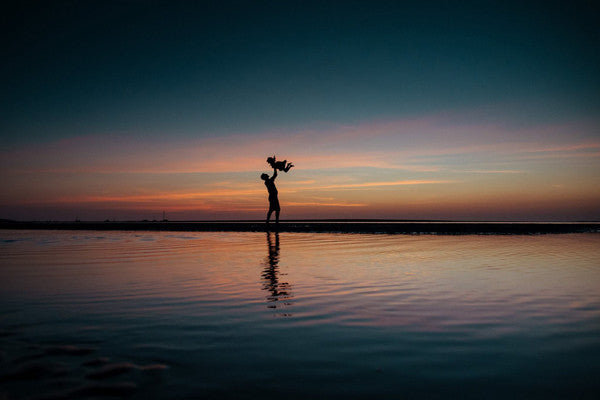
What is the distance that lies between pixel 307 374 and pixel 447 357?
1146mm

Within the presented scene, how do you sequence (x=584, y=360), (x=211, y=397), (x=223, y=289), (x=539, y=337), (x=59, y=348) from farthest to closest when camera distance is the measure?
(x=223, y=289) → (x=539, y=337) → (x=59, y=348) → (x=584, y=360) → (x=211, y=397)

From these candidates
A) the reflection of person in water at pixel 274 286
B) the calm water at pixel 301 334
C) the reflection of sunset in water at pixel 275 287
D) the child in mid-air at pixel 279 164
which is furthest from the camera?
the child in mid-air at pixel 279 164

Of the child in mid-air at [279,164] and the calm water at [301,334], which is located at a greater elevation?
the child in mid-air at [279,164]

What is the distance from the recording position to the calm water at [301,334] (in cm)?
273

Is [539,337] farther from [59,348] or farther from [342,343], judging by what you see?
[59,348]

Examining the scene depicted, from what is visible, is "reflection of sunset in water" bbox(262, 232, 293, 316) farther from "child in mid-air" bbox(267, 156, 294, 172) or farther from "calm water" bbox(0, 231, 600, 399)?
"child in mid-air" bbox(267, 156, 294, 172)

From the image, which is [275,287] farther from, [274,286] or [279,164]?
[279,164]

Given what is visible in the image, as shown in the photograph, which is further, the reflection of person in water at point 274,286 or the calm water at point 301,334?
the reflection of person in water at point 274,286

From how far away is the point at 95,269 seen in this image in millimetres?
8406

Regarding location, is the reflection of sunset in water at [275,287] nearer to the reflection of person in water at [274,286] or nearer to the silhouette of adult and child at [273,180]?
the reflection of person in water at [274,286]

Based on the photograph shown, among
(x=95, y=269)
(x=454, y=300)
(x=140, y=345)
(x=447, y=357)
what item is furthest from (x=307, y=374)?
(x=95, y=269)

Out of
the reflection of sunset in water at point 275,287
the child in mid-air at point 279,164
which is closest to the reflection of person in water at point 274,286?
the reflection of sunset in water at point 275,287

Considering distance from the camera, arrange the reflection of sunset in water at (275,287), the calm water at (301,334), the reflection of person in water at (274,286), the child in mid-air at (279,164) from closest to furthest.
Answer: the calm water at (301,334)
the reflection of sunset in water at (275,287)
the reflection of person in water at (274,286)
the child in mid-air at (279,164)

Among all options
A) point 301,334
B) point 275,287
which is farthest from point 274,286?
point 301,334
